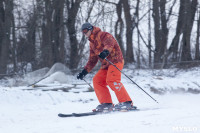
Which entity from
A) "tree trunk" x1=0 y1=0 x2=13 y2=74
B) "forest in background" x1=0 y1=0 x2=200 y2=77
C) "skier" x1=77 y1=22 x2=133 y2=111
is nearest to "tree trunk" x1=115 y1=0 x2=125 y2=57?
"forest in background" x1=0 y1=0 x2=200 y2=77

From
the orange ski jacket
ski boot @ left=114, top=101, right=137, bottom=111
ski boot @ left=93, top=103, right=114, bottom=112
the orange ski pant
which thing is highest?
the orange ski jacket

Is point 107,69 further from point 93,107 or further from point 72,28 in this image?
point 72,28

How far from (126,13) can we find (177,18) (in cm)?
339

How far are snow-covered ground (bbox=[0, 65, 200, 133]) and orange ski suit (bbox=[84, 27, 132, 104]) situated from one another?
0.55 metres

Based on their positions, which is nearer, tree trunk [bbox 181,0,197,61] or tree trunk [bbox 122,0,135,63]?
tree trunk [bbox 181,0,197,61]

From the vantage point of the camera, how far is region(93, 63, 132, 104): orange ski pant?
17.3ft

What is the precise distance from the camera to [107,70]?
5625 mm

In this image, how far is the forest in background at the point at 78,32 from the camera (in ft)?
50.1

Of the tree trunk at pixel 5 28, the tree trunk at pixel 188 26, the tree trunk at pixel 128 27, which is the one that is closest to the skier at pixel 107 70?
the tree trunk at pixel 5 28

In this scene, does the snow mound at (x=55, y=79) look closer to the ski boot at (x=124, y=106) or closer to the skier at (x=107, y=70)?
the skier at (x=107, y=70)

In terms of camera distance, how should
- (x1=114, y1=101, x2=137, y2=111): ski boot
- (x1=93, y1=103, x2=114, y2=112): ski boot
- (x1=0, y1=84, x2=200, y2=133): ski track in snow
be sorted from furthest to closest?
(x1=93, y1=103, x2=114, y2=112): ski boot
(x1=114, y1=101, x2=137, y2=111): ski boot
(x1=0, y1=84, x2=200, y2=133): ski track in snow

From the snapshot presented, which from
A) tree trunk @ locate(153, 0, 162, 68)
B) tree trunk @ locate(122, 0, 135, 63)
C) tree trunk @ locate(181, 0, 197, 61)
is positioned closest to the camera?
tree trunk @ locate(181, 0, 197, 61)

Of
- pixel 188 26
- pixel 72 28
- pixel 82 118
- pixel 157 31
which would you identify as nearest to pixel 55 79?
pixel 82 118

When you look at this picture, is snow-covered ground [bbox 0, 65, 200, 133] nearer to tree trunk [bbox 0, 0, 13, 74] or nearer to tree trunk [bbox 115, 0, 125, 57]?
tree trunk [bbox 115, 0, 125, 57]
